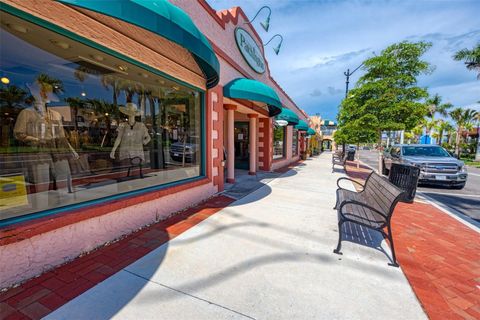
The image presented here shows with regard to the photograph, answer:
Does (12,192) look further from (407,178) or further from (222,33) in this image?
(407,178)

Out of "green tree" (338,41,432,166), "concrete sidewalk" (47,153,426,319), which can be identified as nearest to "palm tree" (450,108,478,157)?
"green tree" (338,41,432,166)

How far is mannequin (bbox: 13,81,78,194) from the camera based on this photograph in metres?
3.90

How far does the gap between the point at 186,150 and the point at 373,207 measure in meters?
4.48

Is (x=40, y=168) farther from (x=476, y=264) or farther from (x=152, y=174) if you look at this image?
(x=476, y=264)

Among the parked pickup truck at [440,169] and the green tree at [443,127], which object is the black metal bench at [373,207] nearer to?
the parked pickup truck at [440,169]

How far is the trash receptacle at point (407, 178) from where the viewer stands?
5.21 m

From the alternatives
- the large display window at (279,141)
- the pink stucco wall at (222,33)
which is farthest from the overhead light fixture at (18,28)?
the large display window at (279,141)

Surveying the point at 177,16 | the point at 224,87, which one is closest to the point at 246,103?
the point at 224,87

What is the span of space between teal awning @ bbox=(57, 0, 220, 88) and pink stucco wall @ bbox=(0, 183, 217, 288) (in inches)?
93.3

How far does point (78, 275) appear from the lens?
2381 millimetres

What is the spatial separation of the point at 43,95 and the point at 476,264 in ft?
25.9

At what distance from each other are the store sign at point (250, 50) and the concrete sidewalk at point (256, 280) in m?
5.60

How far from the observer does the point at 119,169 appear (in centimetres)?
589

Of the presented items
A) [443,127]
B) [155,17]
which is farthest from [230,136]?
[443,127]
